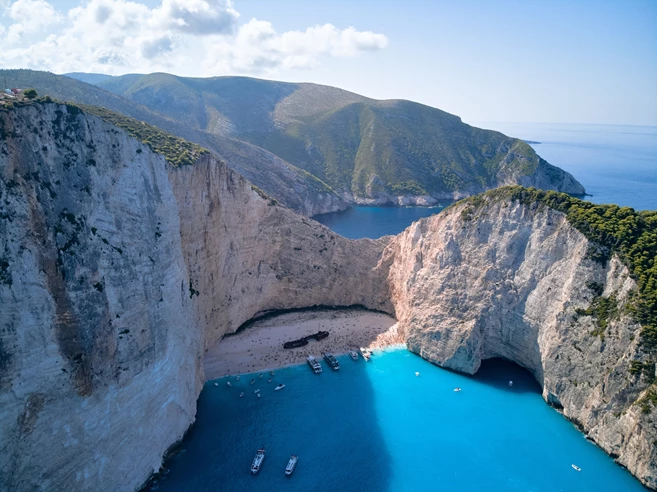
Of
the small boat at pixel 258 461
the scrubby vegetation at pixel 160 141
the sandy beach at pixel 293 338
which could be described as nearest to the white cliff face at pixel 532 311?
the sandy beach at pixel 293 338

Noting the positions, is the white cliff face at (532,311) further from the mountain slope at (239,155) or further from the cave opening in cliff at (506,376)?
the mountain slope at (239,155)

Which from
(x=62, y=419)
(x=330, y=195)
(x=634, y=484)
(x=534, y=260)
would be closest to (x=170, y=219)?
(x=62, y=419)

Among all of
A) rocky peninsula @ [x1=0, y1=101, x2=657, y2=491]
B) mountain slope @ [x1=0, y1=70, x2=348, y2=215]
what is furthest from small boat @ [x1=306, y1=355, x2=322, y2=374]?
mountain slope @ [x1=0, y1=70, x2=348, y2=215]

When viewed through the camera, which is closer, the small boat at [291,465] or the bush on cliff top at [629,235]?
the small boat at [291,465]

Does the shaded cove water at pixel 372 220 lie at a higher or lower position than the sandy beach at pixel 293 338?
higher

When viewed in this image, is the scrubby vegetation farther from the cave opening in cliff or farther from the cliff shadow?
the cave opening in cliff

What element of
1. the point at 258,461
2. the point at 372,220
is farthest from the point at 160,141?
the point at 372,220
